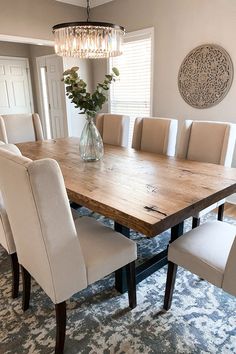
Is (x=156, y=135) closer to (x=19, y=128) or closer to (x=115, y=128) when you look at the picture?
(x=115, y=128)

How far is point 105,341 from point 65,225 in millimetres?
769

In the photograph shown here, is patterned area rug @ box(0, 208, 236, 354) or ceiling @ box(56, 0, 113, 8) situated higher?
ceiling @ box(56, 0, 113, 8)

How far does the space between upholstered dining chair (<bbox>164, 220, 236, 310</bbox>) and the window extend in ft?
8.78

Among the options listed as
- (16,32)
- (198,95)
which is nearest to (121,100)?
(198,95)

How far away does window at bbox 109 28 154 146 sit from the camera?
385 centimetres

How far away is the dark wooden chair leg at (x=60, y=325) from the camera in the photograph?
4.45ft

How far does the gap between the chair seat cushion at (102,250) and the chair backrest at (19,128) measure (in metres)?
2.17

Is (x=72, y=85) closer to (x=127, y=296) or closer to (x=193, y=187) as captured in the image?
(x=193, y=187)

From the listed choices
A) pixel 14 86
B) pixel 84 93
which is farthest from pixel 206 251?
pixel 14 86

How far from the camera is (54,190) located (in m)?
1.12

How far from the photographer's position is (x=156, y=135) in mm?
2723

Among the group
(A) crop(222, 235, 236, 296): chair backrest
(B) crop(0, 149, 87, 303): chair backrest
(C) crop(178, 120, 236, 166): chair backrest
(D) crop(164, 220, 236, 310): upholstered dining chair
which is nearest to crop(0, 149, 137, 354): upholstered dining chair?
(B) crop(0, 149, 87, 303): chair backrest

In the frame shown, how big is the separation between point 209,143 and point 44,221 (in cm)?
170

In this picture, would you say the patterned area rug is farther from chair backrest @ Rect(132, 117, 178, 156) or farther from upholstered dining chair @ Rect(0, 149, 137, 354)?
chair backrest @ Rect(132, 117, 178, 156)
